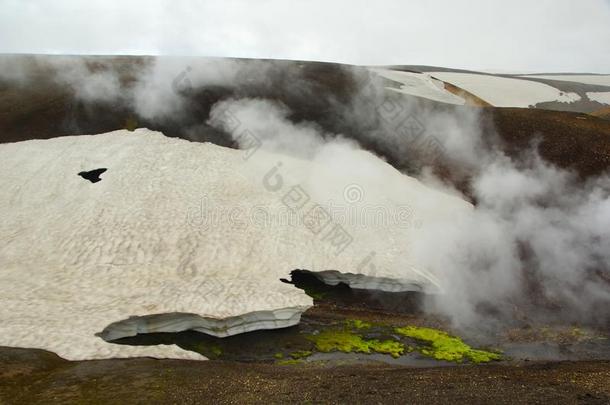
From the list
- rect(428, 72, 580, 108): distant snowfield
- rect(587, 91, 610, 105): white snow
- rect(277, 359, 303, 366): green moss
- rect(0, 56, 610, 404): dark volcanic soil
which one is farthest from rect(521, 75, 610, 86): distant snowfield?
rect(277, 359, 303, 366): green moss

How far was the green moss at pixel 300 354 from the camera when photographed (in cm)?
2012

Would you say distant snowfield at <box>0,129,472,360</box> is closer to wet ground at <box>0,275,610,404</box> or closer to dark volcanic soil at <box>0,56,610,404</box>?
wet ground at <box>0,275,610,404</box>

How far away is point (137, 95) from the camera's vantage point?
38.7 metres

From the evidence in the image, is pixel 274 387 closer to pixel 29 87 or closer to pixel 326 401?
pixel 326 401

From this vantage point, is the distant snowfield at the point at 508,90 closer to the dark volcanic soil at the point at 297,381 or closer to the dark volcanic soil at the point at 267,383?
the dark volcanic soil at the point at 297,381

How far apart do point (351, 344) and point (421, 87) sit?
33689mm

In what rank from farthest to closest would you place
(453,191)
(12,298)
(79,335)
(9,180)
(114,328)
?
(453,191) < (9,180) < (12,298) < (114,328) < (79,335)

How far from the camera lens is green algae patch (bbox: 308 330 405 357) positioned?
2086 cm

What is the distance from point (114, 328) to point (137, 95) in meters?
24.2

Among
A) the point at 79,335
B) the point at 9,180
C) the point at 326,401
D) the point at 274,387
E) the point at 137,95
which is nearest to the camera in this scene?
the point at 326,401

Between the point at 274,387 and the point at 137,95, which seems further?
the point at 137,95

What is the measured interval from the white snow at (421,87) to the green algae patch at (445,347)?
89.8ft

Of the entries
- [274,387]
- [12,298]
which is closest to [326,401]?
[274,387]

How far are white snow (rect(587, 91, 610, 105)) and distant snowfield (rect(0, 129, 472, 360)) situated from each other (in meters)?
58.3
